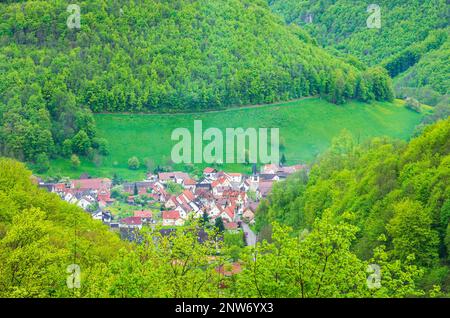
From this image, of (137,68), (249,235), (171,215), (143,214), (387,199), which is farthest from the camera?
(137,68)

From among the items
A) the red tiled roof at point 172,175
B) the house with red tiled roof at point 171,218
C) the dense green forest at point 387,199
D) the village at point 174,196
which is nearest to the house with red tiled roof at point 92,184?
the village at point 174,196

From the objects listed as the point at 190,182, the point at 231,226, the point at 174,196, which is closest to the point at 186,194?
the point at 174,196

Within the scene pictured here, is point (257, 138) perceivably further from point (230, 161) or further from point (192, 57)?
point (192, 57)

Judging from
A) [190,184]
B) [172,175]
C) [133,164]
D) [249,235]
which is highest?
[133,164]

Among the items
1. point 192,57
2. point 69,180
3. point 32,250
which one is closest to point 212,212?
point 69,180

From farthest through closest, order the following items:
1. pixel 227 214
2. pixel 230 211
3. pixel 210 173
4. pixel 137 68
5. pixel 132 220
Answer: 1. pixel 137 68
2. pixel 210 173
3. pixel 230 211
4. pixel 227 214
5. pixel 132 220

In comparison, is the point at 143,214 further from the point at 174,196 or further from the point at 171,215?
the point at 174,196

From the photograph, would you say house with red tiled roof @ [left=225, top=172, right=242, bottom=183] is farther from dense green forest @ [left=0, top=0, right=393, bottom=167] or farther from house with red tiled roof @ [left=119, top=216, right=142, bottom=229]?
house with red tiled roof @ [left=119, top=216, right=142, bottom=229]

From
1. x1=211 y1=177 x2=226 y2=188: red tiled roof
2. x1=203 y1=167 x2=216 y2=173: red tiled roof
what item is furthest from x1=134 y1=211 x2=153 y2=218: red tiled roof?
x1=203 y1=167 x2=216 y2=173: red tiled roof
